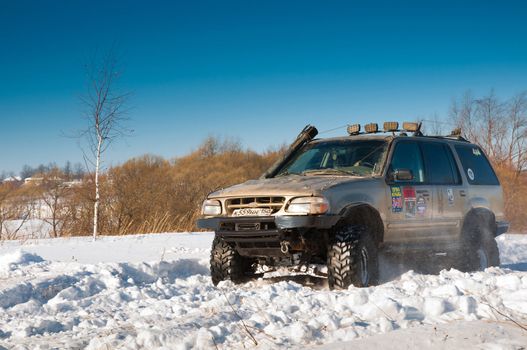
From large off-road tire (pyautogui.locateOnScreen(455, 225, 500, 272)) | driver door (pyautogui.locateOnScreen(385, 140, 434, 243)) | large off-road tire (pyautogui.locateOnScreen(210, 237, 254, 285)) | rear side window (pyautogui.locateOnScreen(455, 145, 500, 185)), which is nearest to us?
large off-road tire (pyautogui.locateOnScreen(210, 237, 254, 285))

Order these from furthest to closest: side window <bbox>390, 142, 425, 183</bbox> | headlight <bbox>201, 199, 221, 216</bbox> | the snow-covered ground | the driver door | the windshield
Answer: side window <bbox>390, 142, 425, 183</bbox>, the windshield, the driver door, headlight <bbox>201, 199, 221, 216</bbox>, the snow-covered ground

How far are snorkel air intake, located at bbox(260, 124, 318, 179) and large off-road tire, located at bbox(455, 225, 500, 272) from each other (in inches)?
96.9

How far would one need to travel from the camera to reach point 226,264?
6887mm

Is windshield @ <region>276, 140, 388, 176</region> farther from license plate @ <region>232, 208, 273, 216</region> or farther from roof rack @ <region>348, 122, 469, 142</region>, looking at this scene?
license plate @ <region>232, 208, 273, 216</region>

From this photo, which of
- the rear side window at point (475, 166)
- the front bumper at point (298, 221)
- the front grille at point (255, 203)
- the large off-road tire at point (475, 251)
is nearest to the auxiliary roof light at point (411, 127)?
the rear side window at point (475, 166)

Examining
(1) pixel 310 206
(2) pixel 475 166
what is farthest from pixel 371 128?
(1) pixel 310 206

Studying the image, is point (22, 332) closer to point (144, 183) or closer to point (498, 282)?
point (498, 282)

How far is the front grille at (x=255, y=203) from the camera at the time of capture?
6.26 m

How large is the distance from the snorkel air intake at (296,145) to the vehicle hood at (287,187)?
0.77m

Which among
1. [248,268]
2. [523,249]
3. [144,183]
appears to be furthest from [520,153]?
[248,268]

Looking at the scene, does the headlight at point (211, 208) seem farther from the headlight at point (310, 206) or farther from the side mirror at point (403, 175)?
the side mirror at point (403, 175)

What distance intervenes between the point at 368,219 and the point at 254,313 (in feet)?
8.79

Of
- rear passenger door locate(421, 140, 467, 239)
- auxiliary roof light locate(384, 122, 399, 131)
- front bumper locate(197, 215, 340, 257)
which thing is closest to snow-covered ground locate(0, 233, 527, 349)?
front bumper locate(197, 215, 340, 257)

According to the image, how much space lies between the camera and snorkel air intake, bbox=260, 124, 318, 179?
786cm
